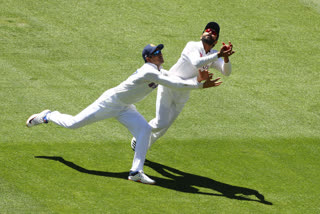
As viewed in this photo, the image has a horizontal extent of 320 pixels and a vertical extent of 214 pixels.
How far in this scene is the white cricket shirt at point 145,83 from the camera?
1008 centimetres

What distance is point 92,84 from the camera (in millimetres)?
14484

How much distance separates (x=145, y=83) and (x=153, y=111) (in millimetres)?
3280

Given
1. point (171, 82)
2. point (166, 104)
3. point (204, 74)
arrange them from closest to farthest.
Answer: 1. point (171, 82)
2. point (204, 74)
3. point (166, 104)

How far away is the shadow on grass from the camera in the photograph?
10.3 meters

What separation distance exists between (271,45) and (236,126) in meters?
4.85

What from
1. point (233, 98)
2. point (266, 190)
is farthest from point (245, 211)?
point (233, 98)

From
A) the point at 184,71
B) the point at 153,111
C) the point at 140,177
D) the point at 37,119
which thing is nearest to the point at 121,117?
the point at 140,177

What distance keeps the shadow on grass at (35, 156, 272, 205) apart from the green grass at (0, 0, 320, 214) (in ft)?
0.11

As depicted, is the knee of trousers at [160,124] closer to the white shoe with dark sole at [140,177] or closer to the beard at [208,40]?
the white shoe with dark sole at [140,177]

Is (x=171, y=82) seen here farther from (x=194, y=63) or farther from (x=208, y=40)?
(x=208, y=40)

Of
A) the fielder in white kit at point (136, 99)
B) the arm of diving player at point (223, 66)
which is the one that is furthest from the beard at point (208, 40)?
the fielder in white kit at point (136, 99)

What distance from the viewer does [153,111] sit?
13648 millimetres

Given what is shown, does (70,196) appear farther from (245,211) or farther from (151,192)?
(245,211)

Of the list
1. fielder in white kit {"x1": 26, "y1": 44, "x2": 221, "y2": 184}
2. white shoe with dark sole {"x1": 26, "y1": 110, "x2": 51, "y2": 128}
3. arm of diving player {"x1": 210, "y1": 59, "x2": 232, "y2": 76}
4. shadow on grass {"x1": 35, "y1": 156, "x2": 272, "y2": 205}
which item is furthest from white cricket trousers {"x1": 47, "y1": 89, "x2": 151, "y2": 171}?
arm of diving player {"x1": 210, "y1": 59, "x2": 232, "y2": 76}
